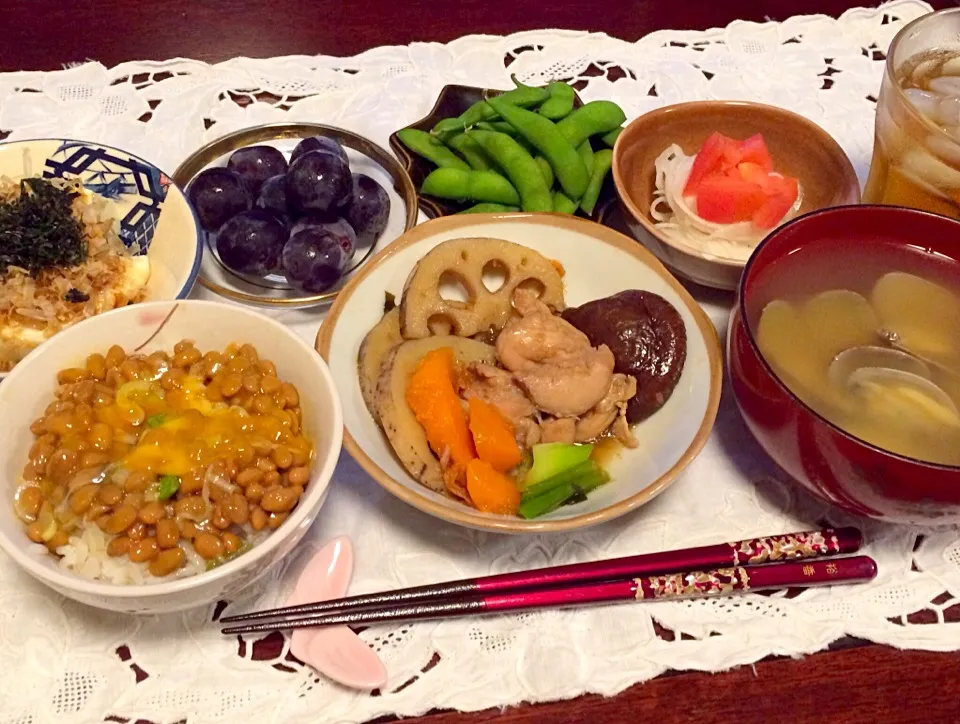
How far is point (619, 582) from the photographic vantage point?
1611 mm

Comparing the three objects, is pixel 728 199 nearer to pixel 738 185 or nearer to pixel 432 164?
pixel 738 185

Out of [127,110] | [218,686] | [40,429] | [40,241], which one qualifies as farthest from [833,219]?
[127,110]

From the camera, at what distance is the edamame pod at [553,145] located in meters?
2.31

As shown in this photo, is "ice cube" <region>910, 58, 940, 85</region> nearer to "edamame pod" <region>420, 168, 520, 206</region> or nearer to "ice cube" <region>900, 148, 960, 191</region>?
"ice cube" <region>900, 148, 960, 191</region>

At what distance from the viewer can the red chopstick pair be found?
156cm

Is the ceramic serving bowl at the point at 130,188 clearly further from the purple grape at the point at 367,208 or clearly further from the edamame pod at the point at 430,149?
the edamame pod at the point at 430,149

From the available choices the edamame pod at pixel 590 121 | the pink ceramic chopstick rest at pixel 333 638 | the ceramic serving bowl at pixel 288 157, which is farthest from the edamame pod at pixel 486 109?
the pink ceramic chopstick rest at pixel 333 638

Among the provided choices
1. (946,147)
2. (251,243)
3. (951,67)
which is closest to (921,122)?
(946,147)

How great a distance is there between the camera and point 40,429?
1.56m

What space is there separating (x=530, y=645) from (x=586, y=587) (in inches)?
6.4

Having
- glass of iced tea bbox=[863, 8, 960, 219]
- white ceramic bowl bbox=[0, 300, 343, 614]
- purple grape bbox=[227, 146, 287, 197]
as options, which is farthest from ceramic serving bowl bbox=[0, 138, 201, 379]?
glass of iced tea bbox=[863, 8, 960, 219]

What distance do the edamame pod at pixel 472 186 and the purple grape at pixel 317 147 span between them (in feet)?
0.88

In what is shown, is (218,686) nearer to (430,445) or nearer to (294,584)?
(294,584)

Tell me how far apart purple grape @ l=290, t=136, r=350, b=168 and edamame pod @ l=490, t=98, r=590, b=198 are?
0.51 metres
